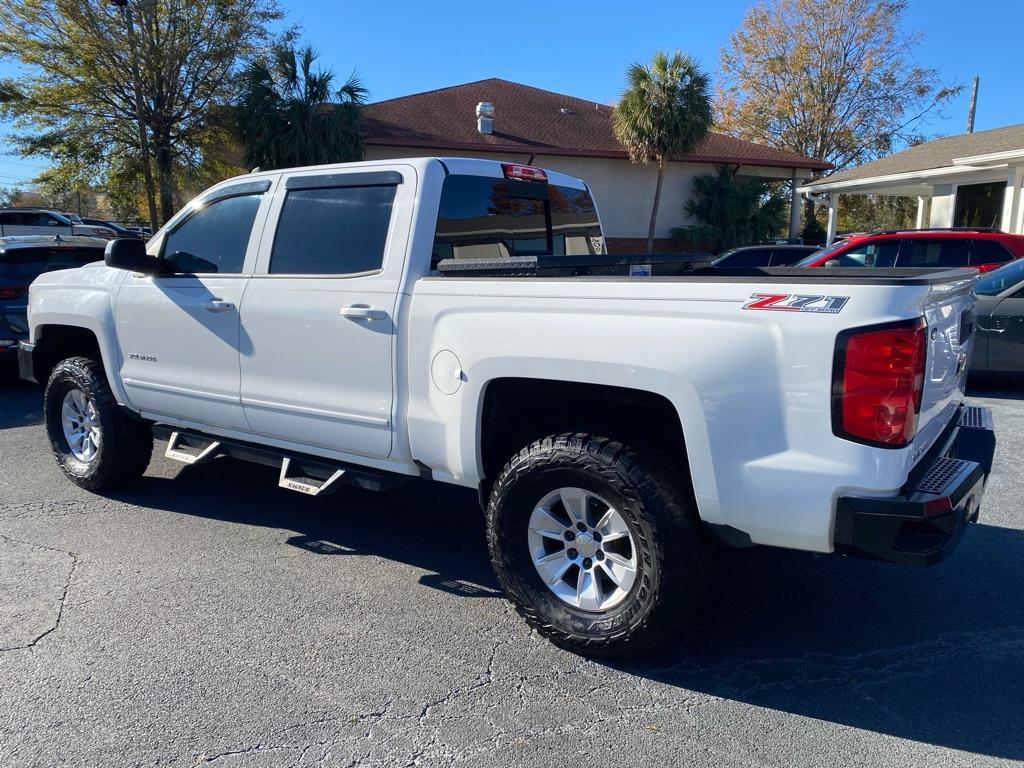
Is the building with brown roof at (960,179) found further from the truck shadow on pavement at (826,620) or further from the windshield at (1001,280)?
the truck shadow on pavement at (826,620)

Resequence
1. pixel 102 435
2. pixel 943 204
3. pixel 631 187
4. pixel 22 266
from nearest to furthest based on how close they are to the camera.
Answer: pixel 102 435, pixel 22 266, pixel 943 204, pixel 631 187

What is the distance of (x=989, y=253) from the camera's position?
1102cm

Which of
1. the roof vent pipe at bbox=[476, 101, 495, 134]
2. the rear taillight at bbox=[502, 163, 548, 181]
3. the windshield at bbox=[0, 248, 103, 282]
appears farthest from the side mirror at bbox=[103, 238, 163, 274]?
the roof vent pipe at bbox=[476, 101, 495, 134]

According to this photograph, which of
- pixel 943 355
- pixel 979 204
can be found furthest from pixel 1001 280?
pixel 979 204

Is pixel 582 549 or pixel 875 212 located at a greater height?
pixel 875 212

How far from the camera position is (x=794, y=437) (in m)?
2.80

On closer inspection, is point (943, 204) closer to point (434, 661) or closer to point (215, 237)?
point (215, 237)

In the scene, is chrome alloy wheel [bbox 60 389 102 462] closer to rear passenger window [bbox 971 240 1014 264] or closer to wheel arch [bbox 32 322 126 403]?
wheel arch [bbox 32 322 126 403]

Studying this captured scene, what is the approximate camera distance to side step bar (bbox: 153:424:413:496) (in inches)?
162

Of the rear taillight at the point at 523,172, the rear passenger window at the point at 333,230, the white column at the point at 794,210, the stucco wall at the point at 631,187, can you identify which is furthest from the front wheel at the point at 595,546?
the white column at the point at 794,210

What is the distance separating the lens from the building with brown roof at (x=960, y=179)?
17297 mm

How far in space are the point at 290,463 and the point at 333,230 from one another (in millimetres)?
1263

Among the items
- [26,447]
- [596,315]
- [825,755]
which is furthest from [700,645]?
[26,447]

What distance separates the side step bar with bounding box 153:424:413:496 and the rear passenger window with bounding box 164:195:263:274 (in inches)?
39.4
